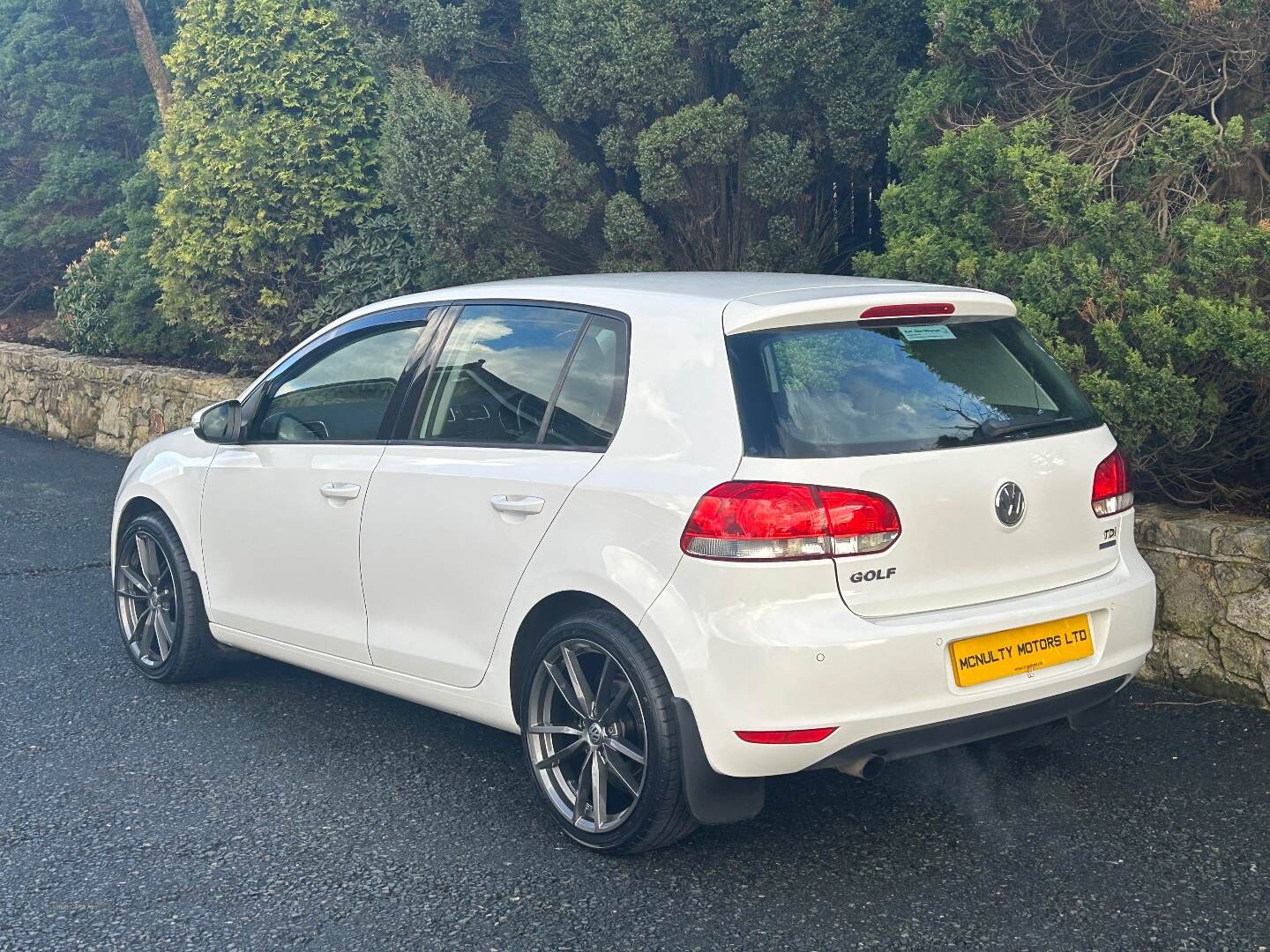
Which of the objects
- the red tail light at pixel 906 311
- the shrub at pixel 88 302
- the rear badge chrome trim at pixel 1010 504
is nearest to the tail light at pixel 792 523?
the rear badge chrome trim at pixel 1010 504

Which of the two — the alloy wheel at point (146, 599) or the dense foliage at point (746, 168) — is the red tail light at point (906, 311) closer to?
the dense foliage at point (746, 168)

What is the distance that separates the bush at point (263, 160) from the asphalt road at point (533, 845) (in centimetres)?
668

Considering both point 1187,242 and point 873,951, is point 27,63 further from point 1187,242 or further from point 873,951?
Answer: point 873,951

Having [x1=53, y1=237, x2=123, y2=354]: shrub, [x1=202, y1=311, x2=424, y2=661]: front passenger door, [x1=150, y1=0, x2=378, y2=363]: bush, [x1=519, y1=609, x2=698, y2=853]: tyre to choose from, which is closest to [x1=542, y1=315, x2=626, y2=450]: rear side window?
[x1=519, y1=609, x2=698, y2=853]: tyre

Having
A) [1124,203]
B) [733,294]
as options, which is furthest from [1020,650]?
[1124,203]

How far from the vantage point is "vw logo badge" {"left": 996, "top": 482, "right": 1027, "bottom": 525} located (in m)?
3.99

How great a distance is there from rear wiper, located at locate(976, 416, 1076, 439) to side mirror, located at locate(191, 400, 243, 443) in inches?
116

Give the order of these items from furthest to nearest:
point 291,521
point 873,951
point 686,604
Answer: point 291,521 → point 686,604 → point 873,951

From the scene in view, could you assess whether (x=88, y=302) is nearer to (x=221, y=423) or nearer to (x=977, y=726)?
(x=221, y=423)

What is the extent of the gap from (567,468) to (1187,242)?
10.7 ft

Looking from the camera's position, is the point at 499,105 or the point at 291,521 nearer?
the point at 291,521

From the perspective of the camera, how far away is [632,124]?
30.3 ft

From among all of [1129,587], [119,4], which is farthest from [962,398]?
[119,4]

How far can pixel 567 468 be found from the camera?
4.26 metres
